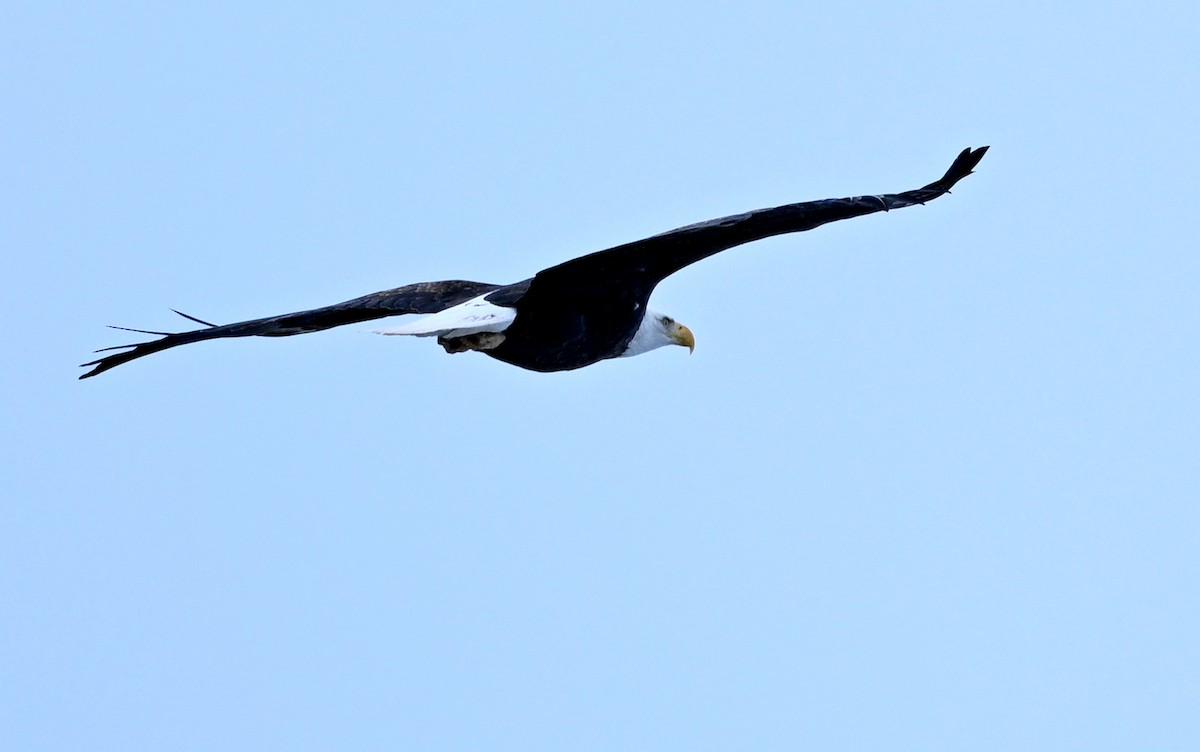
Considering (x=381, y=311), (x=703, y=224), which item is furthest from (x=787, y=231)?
(x=381, y=311)

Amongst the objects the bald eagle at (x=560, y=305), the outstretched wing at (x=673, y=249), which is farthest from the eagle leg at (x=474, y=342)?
the outstretched wing at (x=673, y=249)

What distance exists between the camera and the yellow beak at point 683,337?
11.3 metres

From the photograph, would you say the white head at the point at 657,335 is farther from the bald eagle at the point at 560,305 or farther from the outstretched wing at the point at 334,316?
the outstretched wing at the point at 334,316

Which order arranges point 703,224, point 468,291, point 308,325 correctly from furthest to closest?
point 468,291 < point 308,325 < point 703,224

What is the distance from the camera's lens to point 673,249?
32.0ft

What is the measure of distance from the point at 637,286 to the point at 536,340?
2.16 feet

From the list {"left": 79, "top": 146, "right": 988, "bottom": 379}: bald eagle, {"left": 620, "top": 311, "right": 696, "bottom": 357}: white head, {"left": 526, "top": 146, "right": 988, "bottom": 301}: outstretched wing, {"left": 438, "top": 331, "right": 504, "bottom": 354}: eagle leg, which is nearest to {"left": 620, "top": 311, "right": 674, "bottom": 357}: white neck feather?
{"left": 620, "top": 311, "right": 696, "bottom": 357}: white head

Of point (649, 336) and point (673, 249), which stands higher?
point (673, 249)

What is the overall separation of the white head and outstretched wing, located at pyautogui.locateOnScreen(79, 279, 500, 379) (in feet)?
3.06

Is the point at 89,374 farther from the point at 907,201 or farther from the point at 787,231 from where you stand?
the point at 907,201

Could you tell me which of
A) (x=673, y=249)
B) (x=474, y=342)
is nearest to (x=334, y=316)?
(x=474, y=342)

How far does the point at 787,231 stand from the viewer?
9953 mm

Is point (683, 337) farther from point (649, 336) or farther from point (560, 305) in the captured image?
point (560, 305)

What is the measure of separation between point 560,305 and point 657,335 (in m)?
1.31
